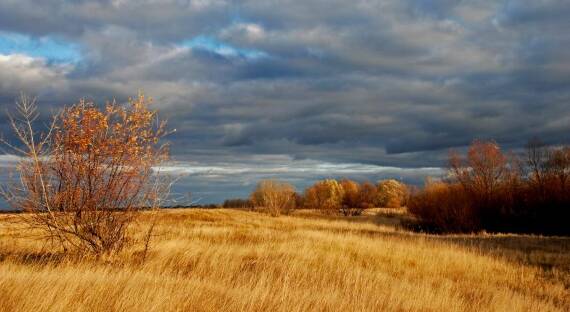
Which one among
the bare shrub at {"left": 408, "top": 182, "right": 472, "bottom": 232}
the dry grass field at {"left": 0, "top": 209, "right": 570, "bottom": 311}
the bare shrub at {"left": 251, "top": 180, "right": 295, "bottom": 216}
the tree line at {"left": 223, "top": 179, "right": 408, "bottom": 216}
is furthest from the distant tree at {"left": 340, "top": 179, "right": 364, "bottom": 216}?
the dry grass field at {"left": 0, "top": 209, "right": 570, "bottom": 311}

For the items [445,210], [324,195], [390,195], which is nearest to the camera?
[445,210]

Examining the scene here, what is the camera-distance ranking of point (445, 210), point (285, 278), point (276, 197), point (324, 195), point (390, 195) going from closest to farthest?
1. point (285, 278)
2. point (445, 210)
3. point (276, 197)
4. point (324, 195)
5. point (390, 195)

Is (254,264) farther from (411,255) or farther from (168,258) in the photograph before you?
(411,255)

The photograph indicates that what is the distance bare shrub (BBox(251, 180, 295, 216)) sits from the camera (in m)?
54.5

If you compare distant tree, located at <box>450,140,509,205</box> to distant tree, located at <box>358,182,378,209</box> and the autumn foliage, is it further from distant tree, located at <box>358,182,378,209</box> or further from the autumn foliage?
distant tree, located at <box>358,182,378,209</box>

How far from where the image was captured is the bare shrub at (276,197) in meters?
54.5

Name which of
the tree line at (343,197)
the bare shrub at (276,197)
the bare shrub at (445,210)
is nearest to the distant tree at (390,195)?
the tree line at (343,197)

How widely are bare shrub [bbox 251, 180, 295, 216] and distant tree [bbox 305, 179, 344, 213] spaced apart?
19380mm

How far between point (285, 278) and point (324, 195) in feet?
251

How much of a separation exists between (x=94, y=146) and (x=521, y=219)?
34.2m

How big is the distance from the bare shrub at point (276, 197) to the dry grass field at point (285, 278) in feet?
116

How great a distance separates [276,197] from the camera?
182 feet

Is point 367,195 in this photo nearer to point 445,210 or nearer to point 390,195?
point 390,195

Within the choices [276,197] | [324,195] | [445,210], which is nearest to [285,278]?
[445,210]
